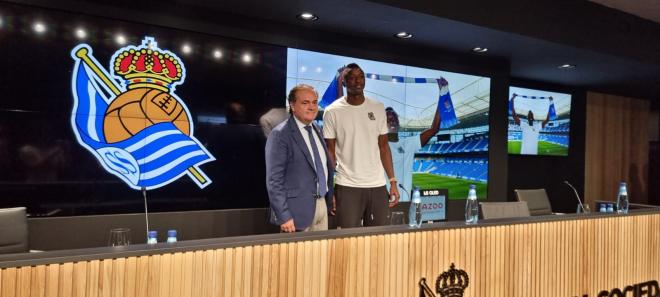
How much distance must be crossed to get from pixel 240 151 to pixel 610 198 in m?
6.84

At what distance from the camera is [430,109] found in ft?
17.0

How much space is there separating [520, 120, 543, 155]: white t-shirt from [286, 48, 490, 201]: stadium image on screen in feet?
4.69

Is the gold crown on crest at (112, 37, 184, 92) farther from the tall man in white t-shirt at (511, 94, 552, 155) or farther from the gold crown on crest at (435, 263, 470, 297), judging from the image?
the tall man in white t-shirt at (511, 94, 552, 155)

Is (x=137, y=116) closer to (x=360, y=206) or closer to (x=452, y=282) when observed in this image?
(x=360, y=206)

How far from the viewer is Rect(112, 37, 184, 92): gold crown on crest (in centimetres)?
343

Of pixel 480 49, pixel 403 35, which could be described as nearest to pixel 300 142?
pixel 403 35

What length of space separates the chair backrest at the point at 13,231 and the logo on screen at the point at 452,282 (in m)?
1.91

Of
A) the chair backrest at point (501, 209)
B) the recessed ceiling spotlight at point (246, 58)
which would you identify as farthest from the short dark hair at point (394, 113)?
the chair backrest at point (501, 209)

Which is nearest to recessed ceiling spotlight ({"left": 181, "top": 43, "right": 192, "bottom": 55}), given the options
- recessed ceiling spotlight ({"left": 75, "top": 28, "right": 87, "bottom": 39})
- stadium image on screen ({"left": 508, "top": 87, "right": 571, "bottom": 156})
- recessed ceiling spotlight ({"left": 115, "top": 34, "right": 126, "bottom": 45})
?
recessed ceiling spotlight ({"left": 115, "top": 34, "right": 126, "bottom": 45})

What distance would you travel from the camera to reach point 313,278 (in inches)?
54.6

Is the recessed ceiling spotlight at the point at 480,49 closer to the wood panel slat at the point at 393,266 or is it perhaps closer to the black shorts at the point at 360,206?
the black shorts at the point at 360,206

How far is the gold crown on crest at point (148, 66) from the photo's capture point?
343 cm

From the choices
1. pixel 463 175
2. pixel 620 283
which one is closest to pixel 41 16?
pixel 620 283

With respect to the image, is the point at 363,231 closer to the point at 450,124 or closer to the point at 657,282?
the point at 657,282
